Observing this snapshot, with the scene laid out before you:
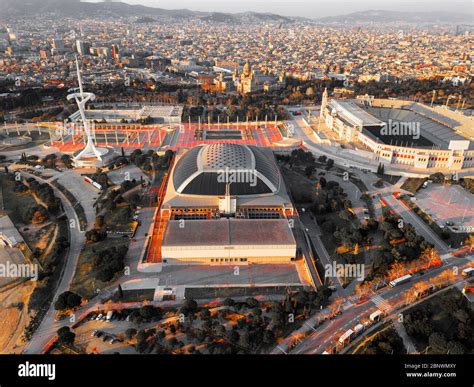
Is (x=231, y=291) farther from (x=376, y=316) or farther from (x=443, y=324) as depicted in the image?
(x=443, y=324)

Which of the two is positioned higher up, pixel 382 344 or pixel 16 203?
pixel 382 344

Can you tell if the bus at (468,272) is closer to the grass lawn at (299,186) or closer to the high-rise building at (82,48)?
the grass lawn at (299,186)

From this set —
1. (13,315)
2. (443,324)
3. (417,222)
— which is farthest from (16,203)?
(417,222)

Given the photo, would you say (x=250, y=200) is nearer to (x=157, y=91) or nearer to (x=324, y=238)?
(x=324, y=238)

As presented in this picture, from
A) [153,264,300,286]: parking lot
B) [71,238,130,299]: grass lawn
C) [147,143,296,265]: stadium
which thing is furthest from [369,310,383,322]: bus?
[71,238,130,299]: grass lawn

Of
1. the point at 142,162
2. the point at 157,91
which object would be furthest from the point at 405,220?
the point at 157,91
